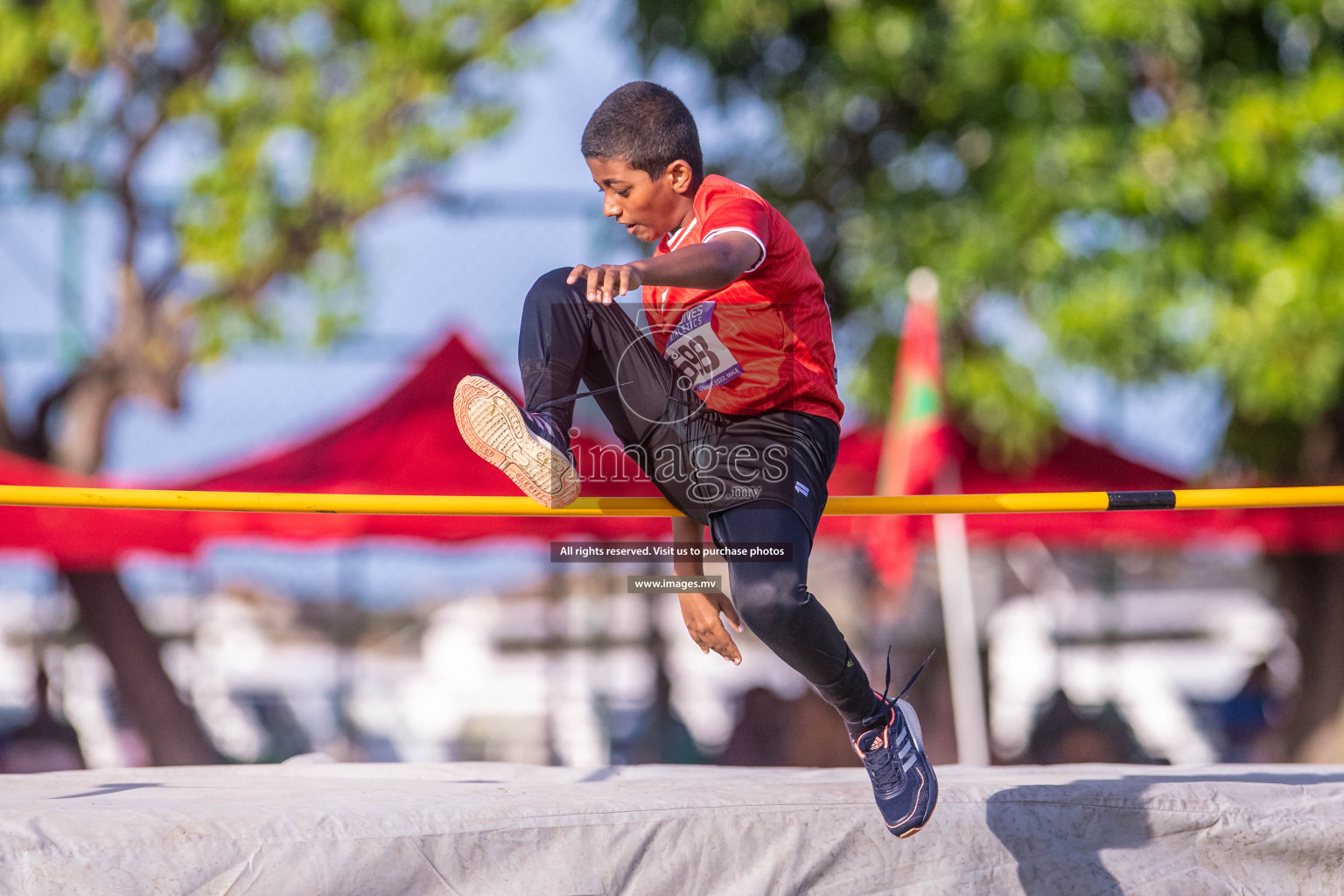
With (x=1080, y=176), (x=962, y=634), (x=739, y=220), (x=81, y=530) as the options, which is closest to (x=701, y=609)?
(x=739, y=220)

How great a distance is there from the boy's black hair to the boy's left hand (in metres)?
0.52

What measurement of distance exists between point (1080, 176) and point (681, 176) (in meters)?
4.57

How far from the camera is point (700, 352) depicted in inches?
111

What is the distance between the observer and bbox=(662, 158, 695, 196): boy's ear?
2.77 meters

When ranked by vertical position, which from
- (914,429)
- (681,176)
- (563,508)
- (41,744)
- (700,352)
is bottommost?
(41,744)

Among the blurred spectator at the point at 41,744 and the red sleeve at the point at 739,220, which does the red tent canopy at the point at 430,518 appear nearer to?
the blurred spectator at the point at 41,744

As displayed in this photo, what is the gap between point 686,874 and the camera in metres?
2.87

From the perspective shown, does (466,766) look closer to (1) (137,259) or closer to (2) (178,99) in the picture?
(1) (137,259)

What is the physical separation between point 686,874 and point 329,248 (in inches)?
283

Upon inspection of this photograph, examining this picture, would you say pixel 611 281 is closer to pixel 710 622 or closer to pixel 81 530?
pixel 710 622

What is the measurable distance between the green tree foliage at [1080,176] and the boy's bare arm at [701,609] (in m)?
4.22

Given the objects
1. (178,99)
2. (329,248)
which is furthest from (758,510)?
(178,99)

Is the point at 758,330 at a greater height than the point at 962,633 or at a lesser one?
greater

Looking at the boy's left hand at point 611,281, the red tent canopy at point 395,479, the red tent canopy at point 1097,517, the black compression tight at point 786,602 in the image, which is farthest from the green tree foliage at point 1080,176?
the boy's left hand at point 611,281
